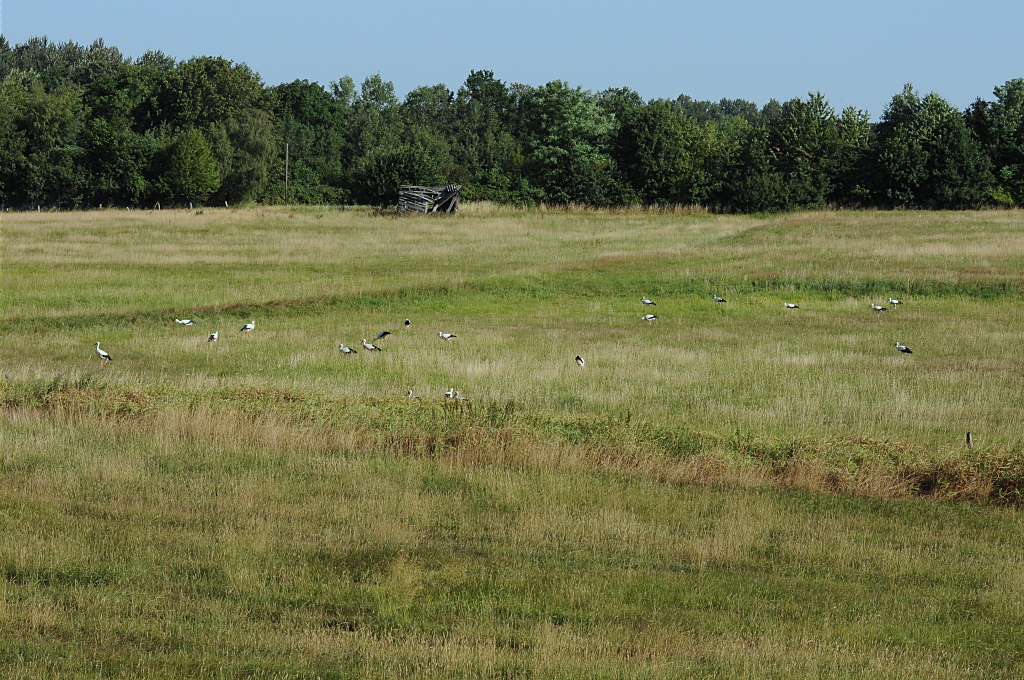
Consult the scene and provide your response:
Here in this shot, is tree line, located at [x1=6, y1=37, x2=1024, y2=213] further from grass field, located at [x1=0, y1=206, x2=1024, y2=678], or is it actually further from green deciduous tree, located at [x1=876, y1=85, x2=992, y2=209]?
grass field, located at [x1=0, y1=206, x2=1024, y2=678]

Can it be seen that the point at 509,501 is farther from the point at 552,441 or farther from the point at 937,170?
the point at 937,170

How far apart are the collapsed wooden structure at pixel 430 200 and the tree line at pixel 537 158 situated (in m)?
10.0

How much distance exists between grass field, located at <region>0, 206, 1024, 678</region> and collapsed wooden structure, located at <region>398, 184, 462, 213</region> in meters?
62.8

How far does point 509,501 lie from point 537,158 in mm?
113497

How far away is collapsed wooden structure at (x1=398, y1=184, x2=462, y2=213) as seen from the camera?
319 ft

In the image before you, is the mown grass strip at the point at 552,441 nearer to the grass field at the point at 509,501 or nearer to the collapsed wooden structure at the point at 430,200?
the grass field at the point at 509,501

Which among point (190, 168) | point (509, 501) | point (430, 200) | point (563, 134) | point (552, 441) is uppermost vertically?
point (563, 134)

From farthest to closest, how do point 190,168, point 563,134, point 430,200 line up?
point 563,134, point 190,168, point 430,200

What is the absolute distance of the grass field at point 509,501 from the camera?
8953mm

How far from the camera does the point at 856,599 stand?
10.3m

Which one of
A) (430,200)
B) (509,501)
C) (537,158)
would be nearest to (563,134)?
(537,158)

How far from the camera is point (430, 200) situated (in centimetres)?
9775

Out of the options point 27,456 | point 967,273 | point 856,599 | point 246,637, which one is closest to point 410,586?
point 246,637

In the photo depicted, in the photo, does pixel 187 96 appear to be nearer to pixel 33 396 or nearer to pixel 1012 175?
pixel 1012 175
